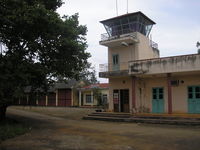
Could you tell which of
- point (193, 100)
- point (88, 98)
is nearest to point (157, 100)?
point (193, 100)

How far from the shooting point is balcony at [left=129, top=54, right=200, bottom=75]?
16188mm

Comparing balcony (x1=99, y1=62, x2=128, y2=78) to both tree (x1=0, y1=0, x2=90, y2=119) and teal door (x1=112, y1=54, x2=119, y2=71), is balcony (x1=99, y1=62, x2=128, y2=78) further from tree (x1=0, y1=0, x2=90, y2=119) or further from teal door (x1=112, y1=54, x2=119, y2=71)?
tree (x1=0, y1=0, x2=90, y2=119)

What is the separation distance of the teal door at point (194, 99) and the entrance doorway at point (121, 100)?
546 cm

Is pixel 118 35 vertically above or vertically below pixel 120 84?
above

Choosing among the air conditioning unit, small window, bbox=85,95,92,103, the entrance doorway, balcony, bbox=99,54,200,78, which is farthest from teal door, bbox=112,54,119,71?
small window, bbox=85,95,92,103

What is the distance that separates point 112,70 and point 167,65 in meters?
5.88

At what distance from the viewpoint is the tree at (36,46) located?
12.5 m

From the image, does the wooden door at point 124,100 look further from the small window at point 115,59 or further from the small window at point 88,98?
the small window at point 88,98

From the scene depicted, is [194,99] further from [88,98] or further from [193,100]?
[88,98]

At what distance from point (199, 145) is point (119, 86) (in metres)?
13.2

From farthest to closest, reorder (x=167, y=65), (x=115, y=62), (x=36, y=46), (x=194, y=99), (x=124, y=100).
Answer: (x=115, y=62) → (x=124, y=100) → (x=194, y=99) → (x=167, y=65) → (x=36, y=46)

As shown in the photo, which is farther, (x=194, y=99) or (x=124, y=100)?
(x=124, y=100)

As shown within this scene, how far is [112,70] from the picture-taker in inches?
852

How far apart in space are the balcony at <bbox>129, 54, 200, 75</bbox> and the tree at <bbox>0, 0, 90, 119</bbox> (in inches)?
187
